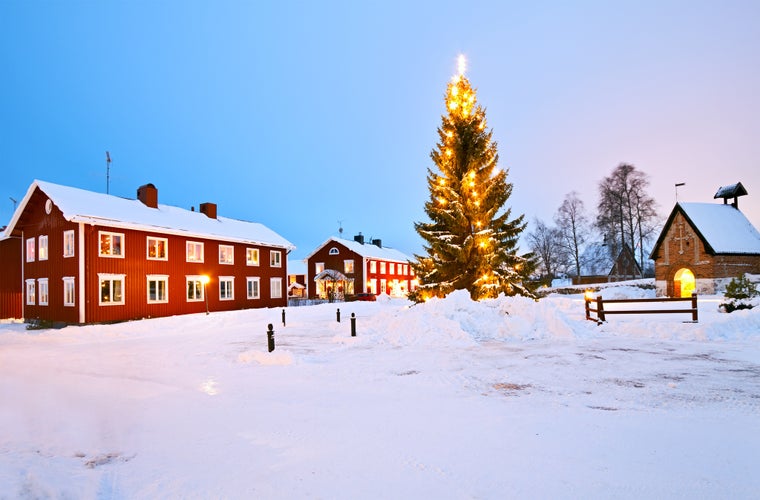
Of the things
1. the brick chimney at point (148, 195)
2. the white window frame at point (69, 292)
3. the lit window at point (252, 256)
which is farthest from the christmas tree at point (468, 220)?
the brick chimney at point (148, 195)

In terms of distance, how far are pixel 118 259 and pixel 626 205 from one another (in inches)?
1732

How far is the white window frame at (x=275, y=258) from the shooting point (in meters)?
39.2

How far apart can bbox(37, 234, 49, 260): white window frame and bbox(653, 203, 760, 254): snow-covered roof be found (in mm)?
45058

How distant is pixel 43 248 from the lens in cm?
2856

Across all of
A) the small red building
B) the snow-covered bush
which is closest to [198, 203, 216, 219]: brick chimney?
the snow-covered bush

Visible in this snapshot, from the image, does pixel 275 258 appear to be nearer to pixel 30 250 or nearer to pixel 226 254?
pixel 226 254

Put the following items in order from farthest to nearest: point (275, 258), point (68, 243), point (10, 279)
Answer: point (275, 258), point (10, 279), point (68, 243)

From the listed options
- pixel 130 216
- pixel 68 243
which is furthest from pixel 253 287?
pixel 68 243

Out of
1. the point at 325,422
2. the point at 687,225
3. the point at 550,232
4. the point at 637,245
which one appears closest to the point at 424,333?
the point at 325,422

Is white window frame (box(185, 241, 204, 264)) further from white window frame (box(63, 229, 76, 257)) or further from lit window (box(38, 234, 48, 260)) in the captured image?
lit window (box(38, 234, 48, 260))

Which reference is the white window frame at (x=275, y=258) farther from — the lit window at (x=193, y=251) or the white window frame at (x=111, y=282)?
the white window frame at (x=111, y=282)

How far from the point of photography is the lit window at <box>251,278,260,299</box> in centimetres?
3625

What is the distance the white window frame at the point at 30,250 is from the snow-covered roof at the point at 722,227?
4645cm

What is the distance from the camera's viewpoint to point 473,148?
74.7 feet
